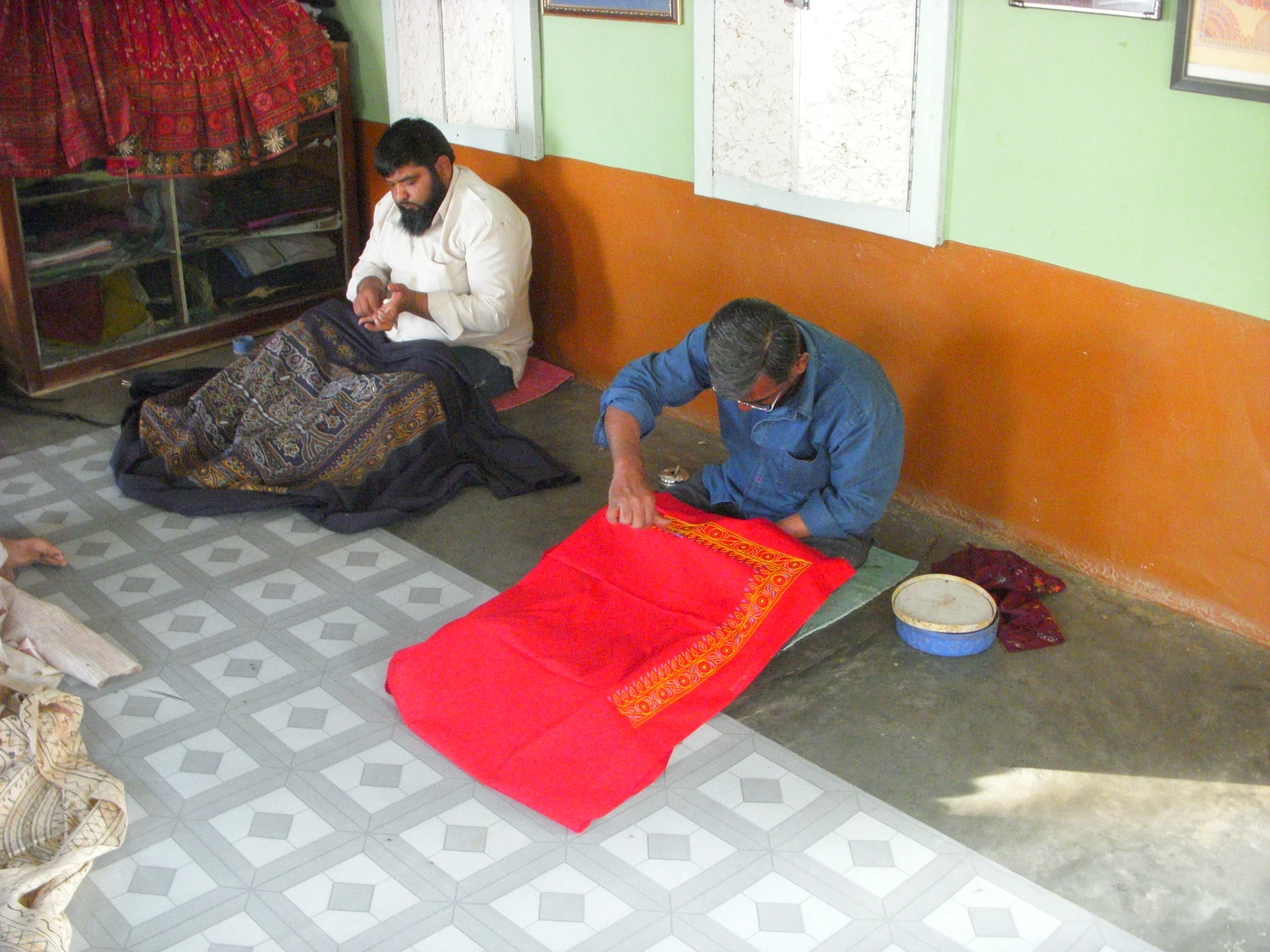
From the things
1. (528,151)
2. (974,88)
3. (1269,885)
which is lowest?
(1269,885)

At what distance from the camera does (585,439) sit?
4.51 m

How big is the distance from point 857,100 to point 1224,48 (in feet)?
3.41

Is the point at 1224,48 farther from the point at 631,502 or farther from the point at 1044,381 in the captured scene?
the point at 631,502

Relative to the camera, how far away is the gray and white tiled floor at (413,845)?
2.42 metres

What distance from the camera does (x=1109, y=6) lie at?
9.95ft

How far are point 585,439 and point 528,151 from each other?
1.13 meters

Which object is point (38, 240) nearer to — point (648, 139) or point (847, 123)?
point (648, 139)

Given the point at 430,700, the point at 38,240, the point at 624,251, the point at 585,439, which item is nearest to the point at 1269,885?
the point at 430,700

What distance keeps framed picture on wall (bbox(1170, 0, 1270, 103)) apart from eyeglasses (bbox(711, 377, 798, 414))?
3.69ft

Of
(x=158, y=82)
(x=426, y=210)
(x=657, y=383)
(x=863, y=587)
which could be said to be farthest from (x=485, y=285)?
(x=863, y=587)

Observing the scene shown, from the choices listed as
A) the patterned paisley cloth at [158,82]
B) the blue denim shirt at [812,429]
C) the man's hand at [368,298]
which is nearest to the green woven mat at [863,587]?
the blue denim shirt at [812,429]

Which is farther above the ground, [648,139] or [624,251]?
[648,139]

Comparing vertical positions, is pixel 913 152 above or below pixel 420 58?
below

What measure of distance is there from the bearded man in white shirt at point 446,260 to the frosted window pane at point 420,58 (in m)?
0.64
